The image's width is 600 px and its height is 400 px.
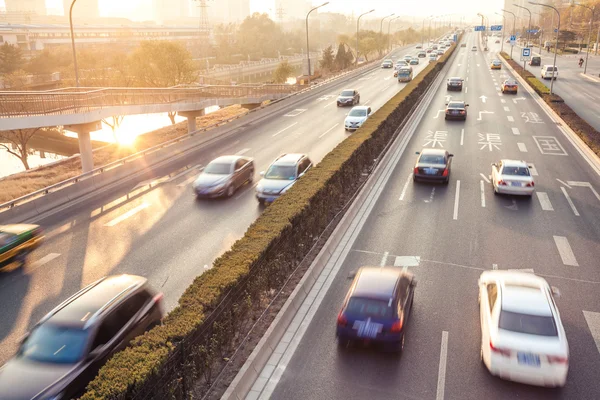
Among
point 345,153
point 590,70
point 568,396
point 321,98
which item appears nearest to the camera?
point 568,396

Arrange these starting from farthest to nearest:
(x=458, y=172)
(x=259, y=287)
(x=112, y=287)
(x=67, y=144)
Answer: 1. (x=67, y=144)
2. (x=458, y=172)
3. (x=259, y=287)
4. (x=112, y=287)

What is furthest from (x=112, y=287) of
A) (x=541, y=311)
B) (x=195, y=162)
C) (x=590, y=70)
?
(x=590, y=70)

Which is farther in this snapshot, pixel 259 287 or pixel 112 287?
pixel 259 287

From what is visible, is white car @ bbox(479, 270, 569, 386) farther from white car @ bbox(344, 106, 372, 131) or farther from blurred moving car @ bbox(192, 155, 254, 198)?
white car @ bbox(344, 106, 372, 131)

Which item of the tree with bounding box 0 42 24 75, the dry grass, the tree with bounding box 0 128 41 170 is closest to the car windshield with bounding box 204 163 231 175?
the dry grass

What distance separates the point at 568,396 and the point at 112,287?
9.42 m

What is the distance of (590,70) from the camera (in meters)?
73.1

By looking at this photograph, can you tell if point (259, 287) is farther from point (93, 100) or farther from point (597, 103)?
point (597, 103)

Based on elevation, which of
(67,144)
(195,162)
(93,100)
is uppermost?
(93,100)

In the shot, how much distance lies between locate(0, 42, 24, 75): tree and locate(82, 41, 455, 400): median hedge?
262 ft

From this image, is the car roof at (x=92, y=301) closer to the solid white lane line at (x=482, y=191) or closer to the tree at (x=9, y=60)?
the solid white lane line at (x=482, y=191)

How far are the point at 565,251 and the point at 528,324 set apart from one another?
23.2 ft

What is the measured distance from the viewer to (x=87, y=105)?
28.3 metres

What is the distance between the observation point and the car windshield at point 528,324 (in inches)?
376
